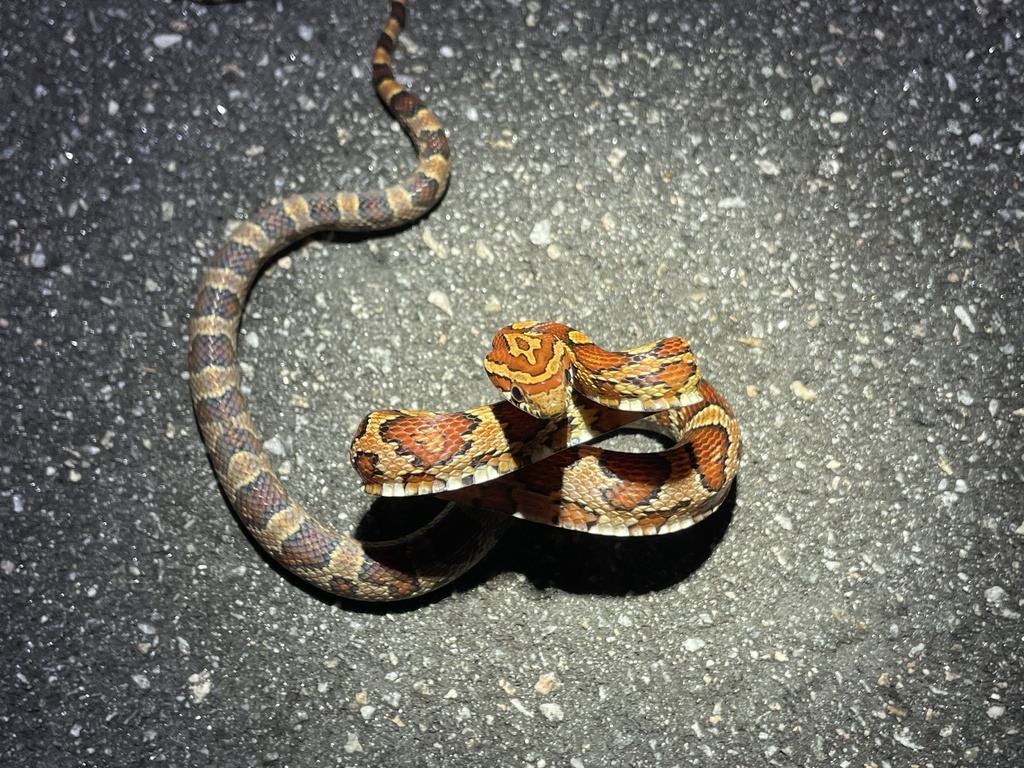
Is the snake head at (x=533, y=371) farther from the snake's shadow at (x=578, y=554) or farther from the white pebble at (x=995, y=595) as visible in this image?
the white pebble at (x=995, y=595)

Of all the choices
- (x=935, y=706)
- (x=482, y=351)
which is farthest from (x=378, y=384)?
(x=935, y=706)

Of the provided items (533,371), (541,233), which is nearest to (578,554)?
(533,371)

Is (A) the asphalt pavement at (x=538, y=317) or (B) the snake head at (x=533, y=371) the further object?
(A) the asphalt pavement at (x=538, y=317)

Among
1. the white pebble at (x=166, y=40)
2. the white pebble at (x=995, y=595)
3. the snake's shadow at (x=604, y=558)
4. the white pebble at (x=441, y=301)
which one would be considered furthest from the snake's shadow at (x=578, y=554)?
the white pebble at (x=166, y=40)

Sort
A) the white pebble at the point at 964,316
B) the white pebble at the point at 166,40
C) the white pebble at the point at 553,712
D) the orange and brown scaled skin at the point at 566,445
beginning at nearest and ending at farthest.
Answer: the orange and brown scaled skin at the point at 566,445 → the white pebble at the point at 553,712 → the white pebble at the point at 964,316 → the white pebble at the point at 166,40

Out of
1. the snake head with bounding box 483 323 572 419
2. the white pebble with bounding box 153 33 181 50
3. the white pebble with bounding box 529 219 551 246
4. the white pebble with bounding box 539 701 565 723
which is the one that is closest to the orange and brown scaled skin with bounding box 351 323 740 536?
the snake head with bounding box 483 323 572 419

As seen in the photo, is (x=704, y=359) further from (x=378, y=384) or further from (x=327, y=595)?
(x=327, y=595)

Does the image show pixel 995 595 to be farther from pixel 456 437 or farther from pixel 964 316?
pixel 456 437

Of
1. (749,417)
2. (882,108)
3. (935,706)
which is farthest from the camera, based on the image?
(882,108)

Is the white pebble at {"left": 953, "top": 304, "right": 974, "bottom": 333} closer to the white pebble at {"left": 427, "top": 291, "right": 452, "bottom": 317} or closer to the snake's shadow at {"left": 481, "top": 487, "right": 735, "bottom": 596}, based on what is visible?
the snake's shadow at {"left": 481, "top": 487, "right": 735, "bottom": 596}
